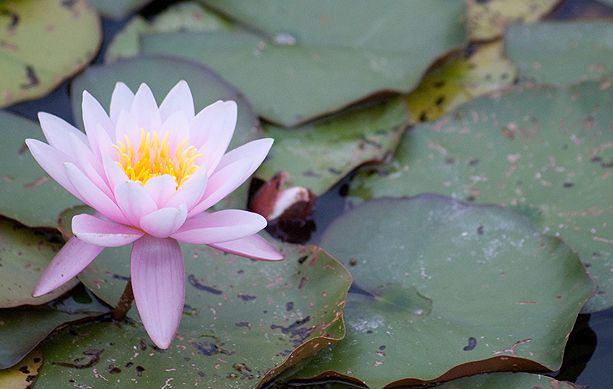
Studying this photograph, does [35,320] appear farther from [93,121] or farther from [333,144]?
[333,144]

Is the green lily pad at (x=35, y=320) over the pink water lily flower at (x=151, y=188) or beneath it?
beneath

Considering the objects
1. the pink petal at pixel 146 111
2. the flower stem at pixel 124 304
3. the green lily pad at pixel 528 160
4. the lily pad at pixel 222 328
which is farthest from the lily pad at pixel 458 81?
the flower stem at pixel 124 304

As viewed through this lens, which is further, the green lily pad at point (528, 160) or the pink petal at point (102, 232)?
the green lily pad at point (528, 160)

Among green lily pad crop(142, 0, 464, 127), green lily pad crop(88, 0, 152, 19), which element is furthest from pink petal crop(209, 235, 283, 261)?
green lily pad crop(88, 0, 152, 19)

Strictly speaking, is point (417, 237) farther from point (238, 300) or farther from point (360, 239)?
point (238, 300)

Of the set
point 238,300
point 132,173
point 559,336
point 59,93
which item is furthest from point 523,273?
point 59,93

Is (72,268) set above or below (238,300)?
above

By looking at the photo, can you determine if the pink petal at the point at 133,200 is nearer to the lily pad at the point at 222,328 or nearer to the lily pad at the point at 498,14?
the lily pad at the point at 222,328
